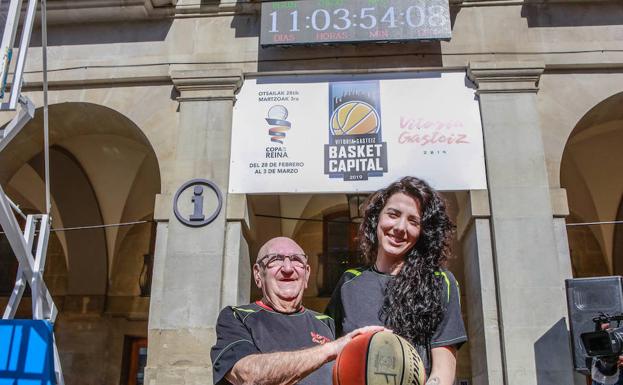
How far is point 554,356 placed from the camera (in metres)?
7.31

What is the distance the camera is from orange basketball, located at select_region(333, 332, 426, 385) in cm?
209

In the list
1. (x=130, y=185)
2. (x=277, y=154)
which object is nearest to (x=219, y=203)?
(x=277, y=154)

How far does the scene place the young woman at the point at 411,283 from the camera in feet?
8.65

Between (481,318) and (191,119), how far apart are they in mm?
4863

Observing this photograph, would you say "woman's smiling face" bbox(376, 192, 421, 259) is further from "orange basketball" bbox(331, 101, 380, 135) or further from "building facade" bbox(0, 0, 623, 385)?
"orange basketball" bbox(331, 101, 380, 135)

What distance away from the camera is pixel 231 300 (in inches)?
315

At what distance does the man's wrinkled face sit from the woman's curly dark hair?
417mm

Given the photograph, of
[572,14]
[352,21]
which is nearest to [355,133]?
[352,21]

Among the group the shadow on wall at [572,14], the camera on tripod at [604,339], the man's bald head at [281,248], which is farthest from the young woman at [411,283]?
the shadow on wall at [572,14]

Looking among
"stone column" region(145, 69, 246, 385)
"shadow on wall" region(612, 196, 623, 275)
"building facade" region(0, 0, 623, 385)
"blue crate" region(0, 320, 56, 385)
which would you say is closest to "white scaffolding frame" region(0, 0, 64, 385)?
"blue crate" region(0, 320, 56, 385)

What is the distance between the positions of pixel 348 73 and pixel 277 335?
6638 millimetres

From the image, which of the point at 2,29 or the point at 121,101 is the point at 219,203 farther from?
the point at 2,29

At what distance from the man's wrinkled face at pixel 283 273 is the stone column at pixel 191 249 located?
503 centimetres

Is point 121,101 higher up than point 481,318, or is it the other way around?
point 121,101
